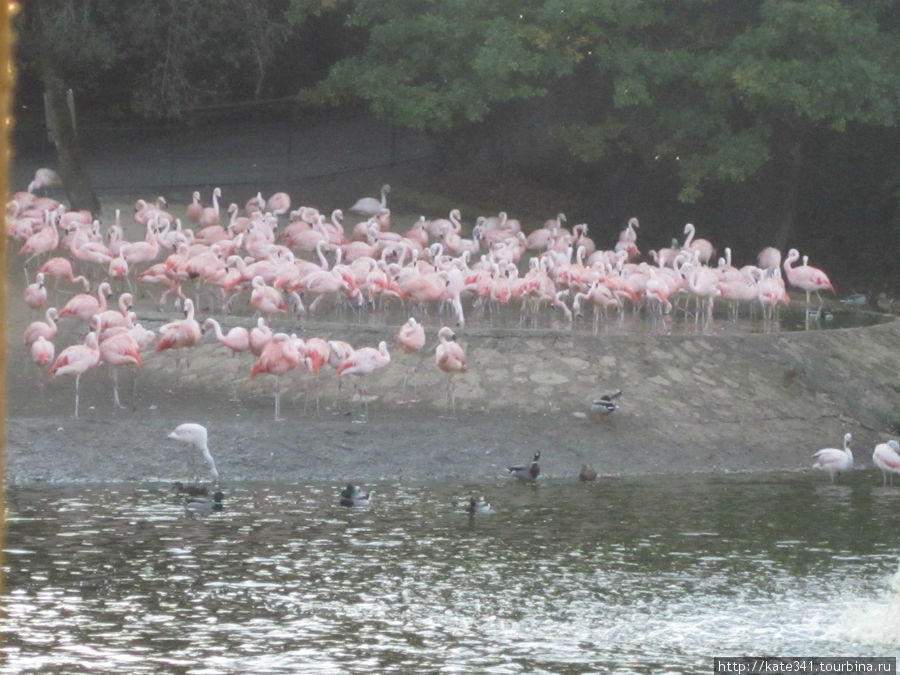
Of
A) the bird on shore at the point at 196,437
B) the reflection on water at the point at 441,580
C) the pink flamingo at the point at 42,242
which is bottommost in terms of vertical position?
the reflection on water at the point at 441,580

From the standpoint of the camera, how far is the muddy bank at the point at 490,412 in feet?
45.0

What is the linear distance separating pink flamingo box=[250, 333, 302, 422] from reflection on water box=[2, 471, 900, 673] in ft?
5.88

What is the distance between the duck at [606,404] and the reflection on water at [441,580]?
1987 millimetres

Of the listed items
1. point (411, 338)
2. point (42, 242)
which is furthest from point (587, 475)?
point (42, 242)

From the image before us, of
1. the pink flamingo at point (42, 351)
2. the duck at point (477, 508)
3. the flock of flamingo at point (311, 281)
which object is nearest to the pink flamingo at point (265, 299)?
the flock of flamingo at point (311, 281)

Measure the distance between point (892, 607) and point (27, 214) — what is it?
51.8ft

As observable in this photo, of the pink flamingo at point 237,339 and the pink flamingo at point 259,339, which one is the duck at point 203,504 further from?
the pink flamingo at point 237,339

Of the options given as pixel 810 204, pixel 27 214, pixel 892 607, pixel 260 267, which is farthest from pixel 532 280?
pixel 810 204

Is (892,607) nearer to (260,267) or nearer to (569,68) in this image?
(260,267)

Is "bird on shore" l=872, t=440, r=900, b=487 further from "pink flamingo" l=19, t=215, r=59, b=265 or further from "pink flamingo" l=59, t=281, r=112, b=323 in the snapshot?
"pink flamingo" l=19, t=215, r=59, b=265

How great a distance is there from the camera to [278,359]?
1459 centimetres

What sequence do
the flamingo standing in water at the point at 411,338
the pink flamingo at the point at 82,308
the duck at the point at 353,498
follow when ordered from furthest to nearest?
1. the pink flamingo at the point at 82,308
2. the flamingo standing in water at the point at 411,338
3. the duck at the point at 353,498

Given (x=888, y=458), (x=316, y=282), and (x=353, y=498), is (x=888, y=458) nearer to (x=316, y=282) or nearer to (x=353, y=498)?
(x=353, y=498)

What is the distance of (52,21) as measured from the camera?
2388 cm
